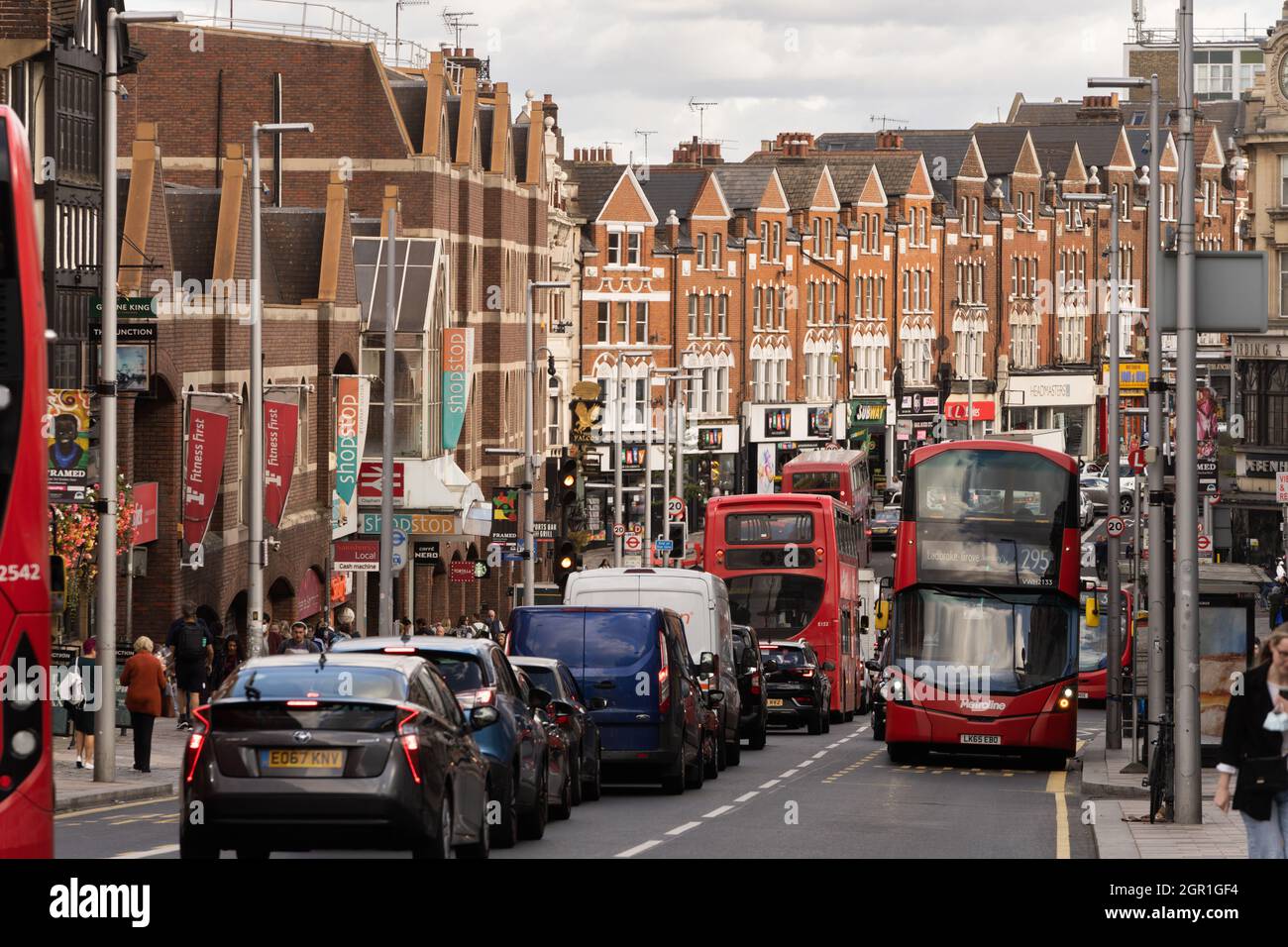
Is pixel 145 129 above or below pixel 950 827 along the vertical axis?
above

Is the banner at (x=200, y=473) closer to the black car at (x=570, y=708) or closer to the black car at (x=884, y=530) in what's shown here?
the black car at (x=570, y=708)

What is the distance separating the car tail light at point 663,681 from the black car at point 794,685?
693 inches

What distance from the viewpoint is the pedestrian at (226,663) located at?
36.8m

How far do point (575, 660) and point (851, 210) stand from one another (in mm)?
85587

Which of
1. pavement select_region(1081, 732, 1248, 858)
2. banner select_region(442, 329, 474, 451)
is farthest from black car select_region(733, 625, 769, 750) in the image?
banner select_region(442, 329, 474, 451)

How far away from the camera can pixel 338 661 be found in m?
15.4

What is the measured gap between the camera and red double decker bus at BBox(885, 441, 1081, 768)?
3058 centimetres

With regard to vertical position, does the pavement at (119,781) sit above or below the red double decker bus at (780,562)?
below

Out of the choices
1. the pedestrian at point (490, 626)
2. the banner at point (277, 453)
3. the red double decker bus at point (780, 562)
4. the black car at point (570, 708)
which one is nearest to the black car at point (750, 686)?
the red double decker bus at point (780, 562)

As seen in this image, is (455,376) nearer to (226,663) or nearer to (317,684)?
(226,663)

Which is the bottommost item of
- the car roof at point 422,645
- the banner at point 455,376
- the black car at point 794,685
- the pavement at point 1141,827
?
the black car at point 794,685

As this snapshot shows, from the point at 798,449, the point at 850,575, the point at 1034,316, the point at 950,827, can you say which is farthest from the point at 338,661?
the point at 1034,316
